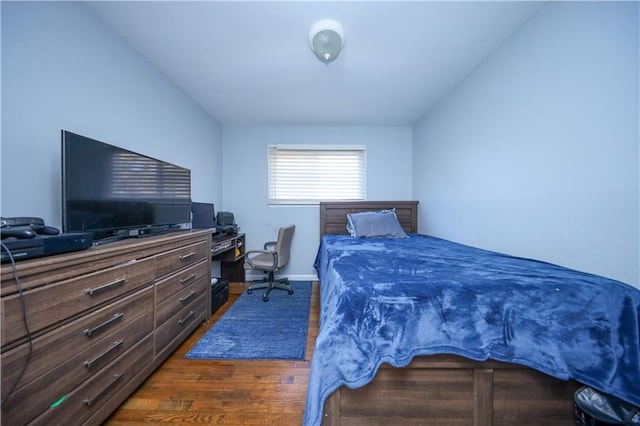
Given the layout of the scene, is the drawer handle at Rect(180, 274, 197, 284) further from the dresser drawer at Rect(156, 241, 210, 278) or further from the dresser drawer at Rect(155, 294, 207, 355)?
the dresser drawer at Rect(155, 294, 207, 355)

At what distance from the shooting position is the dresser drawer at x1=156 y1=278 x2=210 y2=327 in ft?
4.66

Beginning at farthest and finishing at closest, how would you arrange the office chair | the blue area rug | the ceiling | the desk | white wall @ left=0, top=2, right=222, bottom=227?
the office chair, the desk, the blue area rug, the ceiling, white wall @ left=0, top=2, right=222, bottom=227

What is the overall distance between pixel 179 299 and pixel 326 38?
7.10ft

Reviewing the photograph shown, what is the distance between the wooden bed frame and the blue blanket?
82 mm

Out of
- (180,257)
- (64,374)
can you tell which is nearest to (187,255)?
(180,257)

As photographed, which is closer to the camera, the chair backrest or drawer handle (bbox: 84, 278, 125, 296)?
drawer handle (bbox: 84, 278, 125, 296)

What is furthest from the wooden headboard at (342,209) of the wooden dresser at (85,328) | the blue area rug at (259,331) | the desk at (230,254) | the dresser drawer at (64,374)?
the dresser drawer at (64,374)

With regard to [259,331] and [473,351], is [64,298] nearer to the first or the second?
[259,331]

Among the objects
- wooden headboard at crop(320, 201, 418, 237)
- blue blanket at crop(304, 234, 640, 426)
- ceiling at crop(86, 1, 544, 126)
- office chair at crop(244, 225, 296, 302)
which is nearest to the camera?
blue blanket at crop(304, 234, 640, 426)

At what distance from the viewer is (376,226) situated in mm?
2697

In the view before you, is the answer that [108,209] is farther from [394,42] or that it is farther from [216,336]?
[394,42]

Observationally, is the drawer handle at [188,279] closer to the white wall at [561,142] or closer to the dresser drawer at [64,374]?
the dresser drawer at [64,374]

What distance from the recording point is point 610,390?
847 mm

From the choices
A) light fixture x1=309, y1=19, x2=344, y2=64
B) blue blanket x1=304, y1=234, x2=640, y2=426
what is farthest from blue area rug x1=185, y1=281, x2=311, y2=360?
light fixture x1=309, y1=19, x2=344, y2=64
